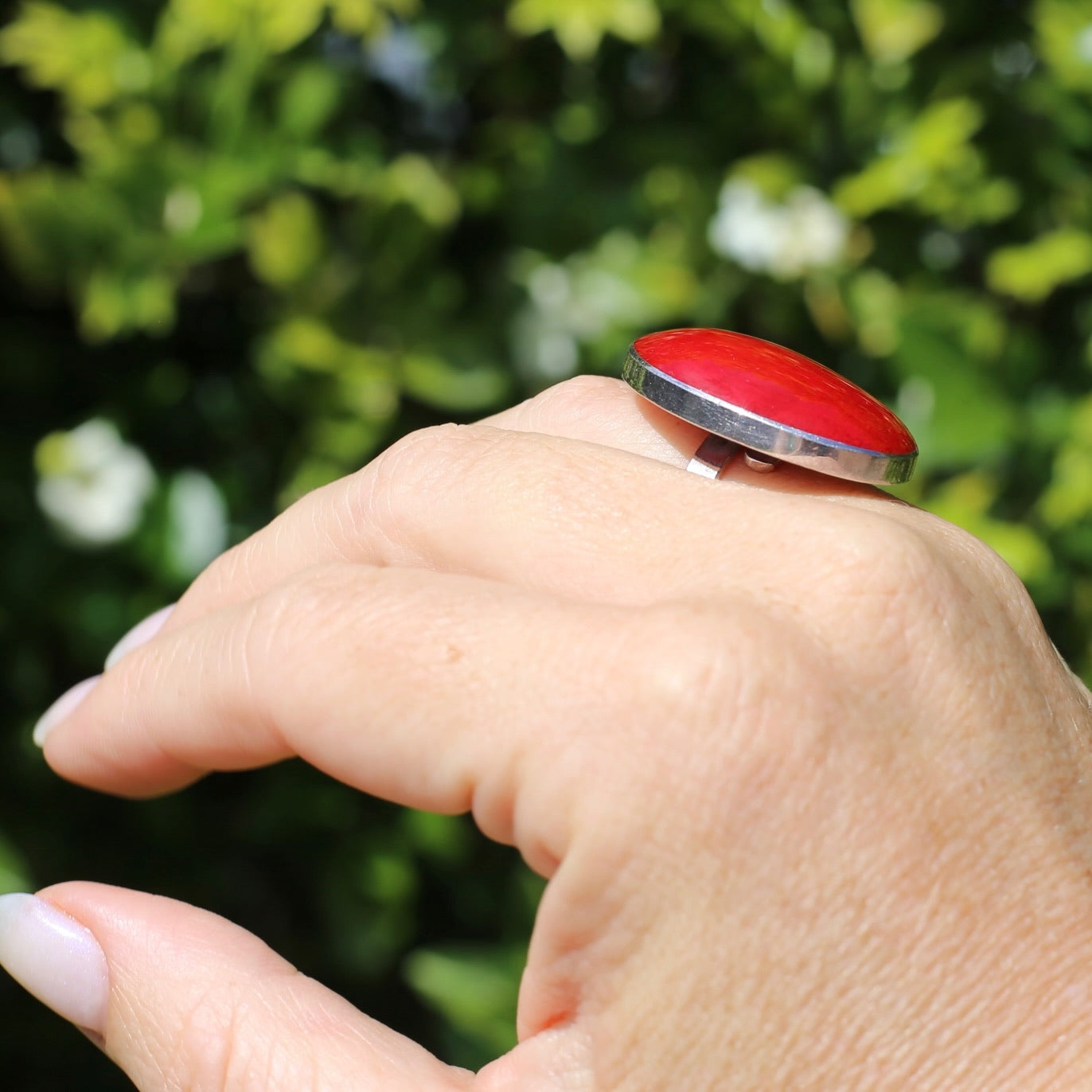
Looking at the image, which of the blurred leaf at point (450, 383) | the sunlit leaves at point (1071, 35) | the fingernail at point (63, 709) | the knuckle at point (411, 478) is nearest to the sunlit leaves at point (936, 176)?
the sunlit leaves at point (1071, 35)

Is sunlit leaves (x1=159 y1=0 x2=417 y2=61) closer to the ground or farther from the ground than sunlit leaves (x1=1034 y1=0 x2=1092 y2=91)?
farther from the ground

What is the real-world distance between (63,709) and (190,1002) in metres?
0.39

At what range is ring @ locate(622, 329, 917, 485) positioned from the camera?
816 millimetres

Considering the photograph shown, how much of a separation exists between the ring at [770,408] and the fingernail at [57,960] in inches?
22.6

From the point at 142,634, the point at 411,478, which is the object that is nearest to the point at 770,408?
the point at 411,478

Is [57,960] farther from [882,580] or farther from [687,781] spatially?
[882,580]

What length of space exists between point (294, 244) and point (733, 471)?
2.78ft

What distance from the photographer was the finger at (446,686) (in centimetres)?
69

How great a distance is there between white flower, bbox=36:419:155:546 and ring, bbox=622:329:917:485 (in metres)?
0.87

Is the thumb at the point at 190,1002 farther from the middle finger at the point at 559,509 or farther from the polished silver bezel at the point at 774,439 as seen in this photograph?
the polished silver bezel at the point at 774,439

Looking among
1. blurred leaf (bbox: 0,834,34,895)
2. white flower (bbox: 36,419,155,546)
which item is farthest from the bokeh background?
blurred leaf (bbox: 0,834,34,895)

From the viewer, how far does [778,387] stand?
2.73ft

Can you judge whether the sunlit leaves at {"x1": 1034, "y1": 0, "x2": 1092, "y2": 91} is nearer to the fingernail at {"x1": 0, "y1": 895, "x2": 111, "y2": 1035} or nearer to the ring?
the ring

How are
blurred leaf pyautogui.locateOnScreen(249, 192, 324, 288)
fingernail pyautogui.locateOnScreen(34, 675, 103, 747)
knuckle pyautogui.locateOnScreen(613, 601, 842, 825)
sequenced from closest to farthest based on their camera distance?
1. knuckle pyautogui.locateOnScreen(613, 601, 842, 825)
2. fingernail pyautogui.locateOnScreen(34, 675, 103, 747)
3. blurred leaf pyautogui.locateOnScreen(249, 192, 324, 288)
